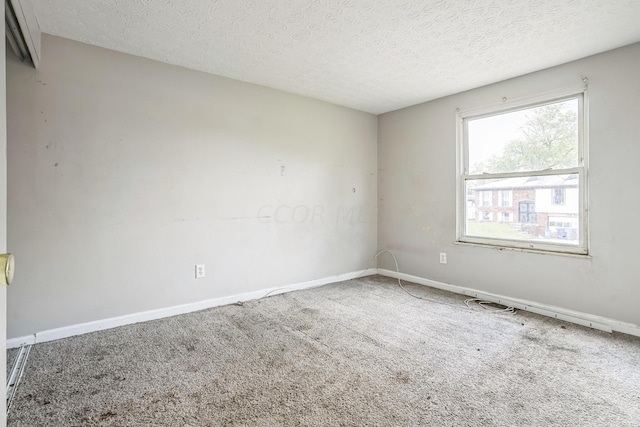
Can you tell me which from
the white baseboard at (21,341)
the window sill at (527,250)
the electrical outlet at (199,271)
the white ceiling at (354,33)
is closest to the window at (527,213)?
the window sill at (527,250)

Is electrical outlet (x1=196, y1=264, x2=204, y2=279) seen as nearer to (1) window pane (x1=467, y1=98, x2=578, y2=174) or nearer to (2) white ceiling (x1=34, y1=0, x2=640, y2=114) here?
(2) white ceiling (x1=34, y1=0, x2=640, y2=114)

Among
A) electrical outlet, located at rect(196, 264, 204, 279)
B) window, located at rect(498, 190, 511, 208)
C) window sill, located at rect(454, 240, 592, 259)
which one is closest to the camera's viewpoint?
window sill, located at rect(454, 240, 592, 259)

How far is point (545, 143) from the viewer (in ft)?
9.75

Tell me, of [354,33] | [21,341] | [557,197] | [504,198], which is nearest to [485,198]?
[504,198]

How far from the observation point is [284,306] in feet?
10.2

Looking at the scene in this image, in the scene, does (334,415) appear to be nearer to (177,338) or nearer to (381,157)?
(177,338)

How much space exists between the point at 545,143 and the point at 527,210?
640 mm

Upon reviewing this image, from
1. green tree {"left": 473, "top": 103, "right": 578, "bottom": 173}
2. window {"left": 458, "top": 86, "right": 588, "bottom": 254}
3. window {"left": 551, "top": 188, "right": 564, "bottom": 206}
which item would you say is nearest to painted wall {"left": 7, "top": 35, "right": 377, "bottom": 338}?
window {"left": 458, "top": 86, "right": 588, "bottom": 254}

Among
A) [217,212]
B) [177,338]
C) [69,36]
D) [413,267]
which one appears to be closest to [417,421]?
[177,338]

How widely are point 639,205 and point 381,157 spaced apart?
2639 mm

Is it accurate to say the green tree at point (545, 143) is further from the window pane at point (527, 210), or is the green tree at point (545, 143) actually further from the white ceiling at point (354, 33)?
the white ceiling at point (354, 33)

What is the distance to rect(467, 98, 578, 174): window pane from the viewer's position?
112 inches

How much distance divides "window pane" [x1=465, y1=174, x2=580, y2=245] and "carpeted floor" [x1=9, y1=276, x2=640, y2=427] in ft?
2.61

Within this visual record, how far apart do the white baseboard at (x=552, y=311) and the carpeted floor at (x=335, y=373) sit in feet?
0.36
